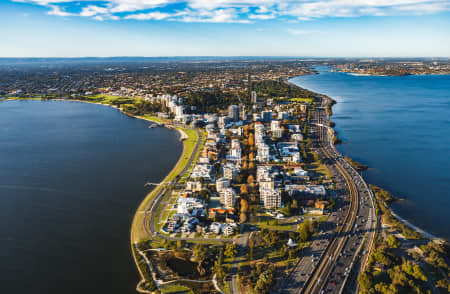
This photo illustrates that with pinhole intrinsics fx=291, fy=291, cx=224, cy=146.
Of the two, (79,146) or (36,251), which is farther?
(79,146)

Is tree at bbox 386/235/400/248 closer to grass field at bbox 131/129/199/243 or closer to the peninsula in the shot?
the peninsula

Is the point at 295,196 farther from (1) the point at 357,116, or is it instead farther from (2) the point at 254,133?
A: (1) the point at 357,116

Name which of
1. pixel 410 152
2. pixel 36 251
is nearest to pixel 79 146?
pixel 36 251

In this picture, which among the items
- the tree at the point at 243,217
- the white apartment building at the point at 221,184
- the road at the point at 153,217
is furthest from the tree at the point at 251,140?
the tree at the point at 243,217

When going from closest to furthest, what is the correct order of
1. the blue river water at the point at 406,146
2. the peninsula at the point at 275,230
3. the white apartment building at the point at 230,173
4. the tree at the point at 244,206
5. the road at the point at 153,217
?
1. the peninsula at the point at 275,230
2. the road at the point at 153,217
3. the tree at the point at 244,206
4. the blue river water at the point at 406,146
5. the white apartment building at the point at 230,173

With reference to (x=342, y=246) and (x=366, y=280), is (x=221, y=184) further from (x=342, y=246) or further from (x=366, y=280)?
(x=366, y=280)

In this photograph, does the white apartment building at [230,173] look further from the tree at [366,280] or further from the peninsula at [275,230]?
the tree at [366,280]
